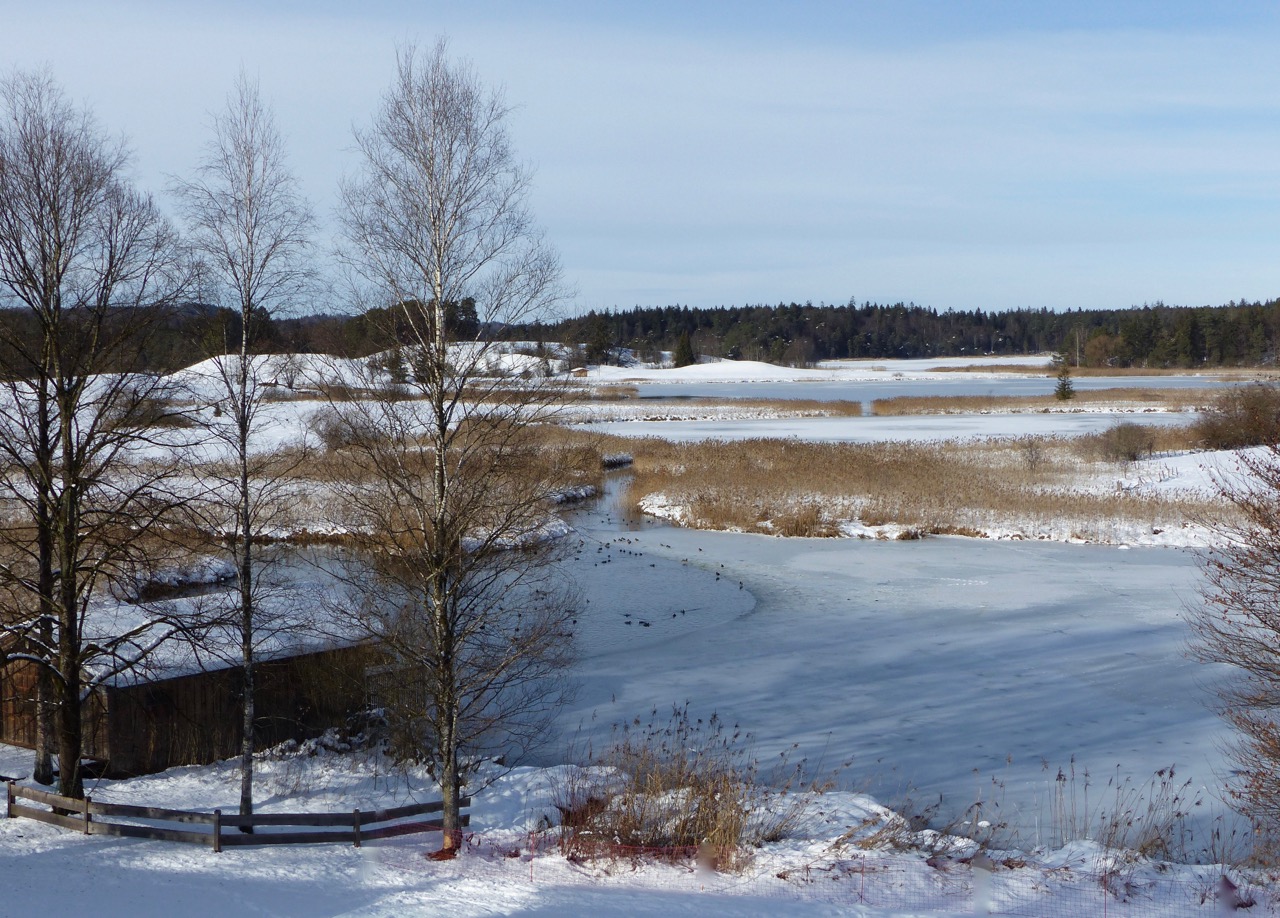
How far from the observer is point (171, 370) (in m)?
12.2

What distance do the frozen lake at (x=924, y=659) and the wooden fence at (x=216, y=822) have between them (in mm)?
3698

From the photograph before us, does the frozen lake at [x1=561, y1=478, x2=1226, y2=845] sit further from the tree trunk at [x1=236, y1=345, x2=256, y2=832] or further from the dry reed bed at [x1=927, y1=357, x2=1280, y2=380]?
the dry reed bed at [x1=927, y1=357, x2=1280, y2=380]

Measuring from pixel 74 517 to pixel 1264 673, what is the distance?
43.2 feet

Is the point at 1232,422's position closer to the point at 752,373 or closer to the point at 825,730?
the point at 825,730

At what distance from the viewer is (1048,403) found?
210 ft

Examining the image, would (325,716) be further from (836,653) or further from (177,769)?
(836,653)

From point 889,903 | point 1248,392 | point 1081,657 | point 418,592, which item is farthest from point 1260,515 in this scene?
point 1248,392

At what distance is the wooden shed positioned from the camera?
13477 millimetres

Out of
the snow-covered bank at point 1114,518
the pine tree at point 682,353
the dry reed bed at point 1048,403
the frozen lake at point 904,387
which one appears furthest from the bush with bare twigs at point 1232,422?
the pine tree at point 682,353

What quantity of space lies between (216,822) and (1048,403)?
204ft

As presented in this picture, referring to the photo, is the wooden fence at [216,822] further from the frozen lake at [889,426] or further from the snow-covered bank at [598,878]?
the frozen lake at [889,426]

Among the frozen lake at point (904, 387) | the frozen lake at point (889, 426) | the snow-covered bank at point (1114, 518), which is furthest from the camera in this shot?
the frozen lake at point (904, 387)

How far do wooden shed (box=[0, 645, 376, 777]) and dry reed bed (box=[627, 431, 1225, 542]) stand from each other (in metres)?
16.6

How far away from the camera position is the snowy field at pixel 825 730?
8742 millimetres
